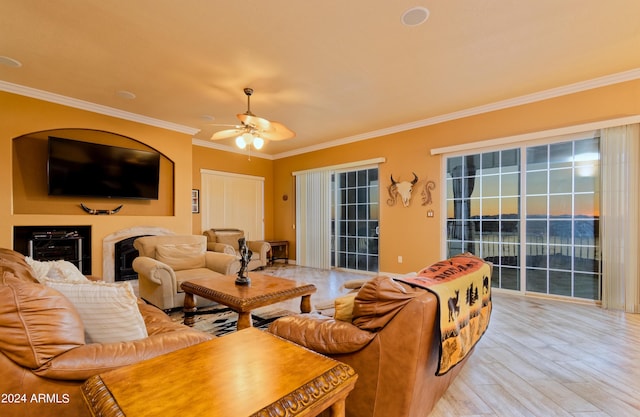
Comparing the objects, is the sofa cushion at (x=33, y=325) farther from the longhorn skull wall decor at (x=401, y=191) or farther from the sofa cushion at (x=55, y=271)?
the longhorn skull wall decor at (x=401, y=191)

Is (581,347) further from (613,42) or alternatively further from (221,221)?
(221,221)

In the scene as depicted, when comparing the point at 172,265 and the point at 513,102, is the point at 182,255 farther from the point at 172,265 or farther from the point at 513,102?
the point at 513,102

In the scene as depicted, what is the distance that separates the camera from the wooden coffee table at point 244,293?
2.44m

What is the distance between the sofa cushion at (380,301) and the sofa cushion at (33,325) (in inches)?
47.5

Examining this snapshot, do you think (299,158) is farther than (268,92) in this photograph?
Yes

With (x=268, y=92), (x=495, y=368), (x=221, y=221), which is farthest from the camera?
(x=221, y=221)

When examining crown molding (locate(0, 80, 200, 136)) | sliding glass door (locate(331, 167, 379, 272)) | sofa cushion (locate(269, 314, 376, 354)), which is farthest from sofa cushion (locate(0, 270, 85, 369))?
sliding glass door (locate(331, 167, 379, 272))

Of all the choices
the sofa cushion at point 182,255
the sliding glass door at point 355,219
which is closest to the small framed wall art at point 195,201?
the sofa cushion at point 182,255

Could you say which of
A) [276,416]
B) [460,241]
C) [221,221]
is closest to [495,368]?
[276,416]

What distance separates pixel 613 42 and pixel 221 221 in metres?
6.59

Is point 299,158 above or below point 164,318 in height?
above

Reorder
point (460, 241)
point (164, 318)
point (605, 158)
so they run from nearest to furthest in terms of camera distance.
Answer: point (164, 318) < point (605, 158) < point (460, 241)

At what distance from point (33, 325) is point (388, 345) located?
4.61 feet

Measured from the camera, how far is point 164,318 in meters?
2.06
